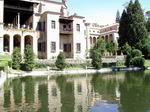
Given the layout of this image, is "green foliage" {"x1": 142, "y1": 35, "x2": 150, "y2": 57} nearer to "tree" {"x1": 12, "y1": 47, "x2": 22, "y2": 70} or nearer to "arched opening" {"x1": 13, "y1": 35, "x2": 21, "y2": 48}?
"arched opening" {"x1": 13, "y1": 35, "x2": 21, "y2": 48}

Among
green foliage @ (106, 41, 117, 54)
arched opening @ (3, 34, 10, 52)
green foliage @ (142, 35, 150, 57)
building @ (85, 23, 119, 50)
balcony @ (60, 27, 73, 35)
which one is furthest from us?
building @ (85, 23, 119, 50)

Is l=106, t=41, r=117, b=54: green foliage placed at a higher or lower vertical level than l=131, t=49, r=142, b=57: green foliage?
higher

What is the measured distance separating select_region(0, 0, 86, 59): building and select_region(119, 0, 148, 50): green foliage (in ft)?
38.6

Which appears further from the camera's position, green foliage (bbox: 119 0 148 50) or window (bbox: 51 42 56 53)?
green foliage (bbox: 119 0 148 50)

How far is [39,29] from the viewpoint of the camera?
2255 inches

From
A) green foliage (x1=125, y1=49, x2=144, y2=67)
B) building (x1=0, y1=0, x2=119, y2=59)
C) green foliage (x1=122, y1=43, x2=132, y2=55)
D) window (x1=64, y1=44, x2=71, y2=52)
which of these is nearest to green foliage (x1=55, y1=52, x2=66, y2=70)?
building (x1=0, y1=0, x2=119, y2=59)

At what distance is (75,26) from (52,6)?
7864 mm

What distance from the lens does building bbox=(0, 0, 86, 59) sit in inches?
2078

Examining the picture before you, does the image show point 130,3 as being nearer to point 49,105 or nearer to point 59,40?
point 59,40

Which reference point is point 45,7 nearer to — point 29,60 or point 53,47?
point 53,47

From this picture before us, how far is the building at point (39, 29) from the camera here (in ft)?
173

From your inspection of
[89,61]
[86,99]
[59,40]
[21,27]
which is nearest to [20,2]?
[21,27]

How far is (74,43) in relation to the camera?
5975cm

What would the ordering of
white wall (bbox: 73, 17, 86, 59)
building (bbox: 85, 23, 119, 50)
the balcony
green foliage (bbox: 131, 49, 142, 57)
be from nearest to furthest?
the balcony
white wall (bbox: 73, 17, 86, 59)
green foliage (bbox: 131, 49, 142, 57)
building (bbox: 85, 23, 119, 50)
